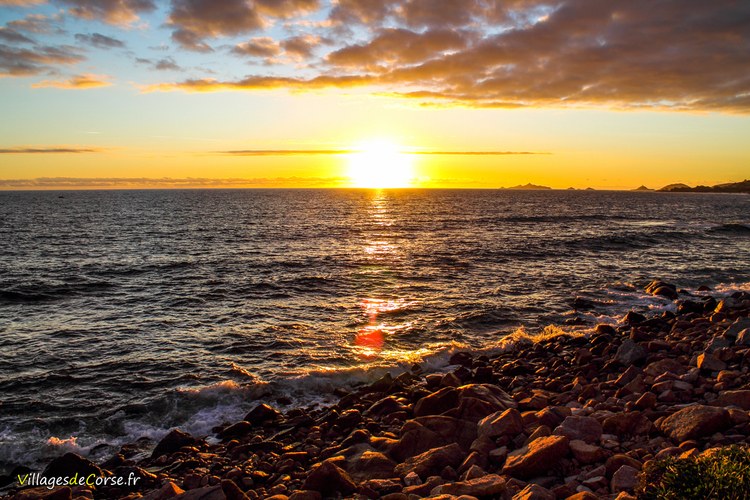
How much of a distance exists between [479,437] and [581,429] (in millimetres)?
2099

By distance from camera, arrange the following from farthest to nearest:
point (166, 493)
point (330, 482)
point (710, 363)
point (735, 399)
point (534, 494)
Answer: point (710, 363) → point (735, 399) → point (166, 493) → point (330, 482) → point (534, 494)

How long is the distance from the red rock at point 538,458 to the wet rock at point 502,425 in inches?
49.8

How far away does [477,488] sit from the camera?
7.70 metres

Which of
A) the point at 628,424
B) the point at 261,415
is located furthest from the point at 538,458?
the point at 261,415

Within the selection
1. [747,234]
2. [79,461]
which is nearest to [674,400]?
[79,461]

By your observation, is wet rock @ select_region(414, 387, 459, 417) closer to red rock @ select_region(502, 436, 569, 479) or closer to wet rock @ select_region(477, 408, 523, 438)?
wet rock @ select_region(477, 408, 523, 438)

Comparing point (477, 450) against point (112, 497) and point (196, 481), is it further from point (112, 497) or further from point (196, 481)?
point (112, 497)

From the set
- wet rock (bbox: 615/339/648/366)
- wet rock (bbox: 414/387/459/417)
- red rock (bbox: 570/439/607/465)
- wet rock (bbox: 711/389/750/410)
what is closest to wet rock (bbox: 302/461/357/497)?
wet rock (bbox: 414/387/459/417)

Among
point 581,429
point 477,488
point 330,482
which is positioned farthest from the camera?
point 581,429

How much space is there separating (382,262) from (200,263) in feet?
52.9

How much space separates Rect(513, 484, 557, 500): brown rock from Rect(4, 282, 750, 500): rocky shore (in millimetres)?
22

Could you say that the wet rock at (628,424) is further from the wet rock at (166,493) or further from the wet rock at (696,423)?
the wet rock at (166,493)

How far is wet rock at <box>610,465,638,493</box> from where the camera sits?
23.8ft

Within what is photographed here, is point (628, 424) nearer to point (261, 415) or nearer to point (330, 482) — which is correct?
point (330, 482)
